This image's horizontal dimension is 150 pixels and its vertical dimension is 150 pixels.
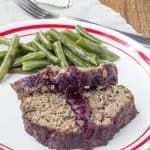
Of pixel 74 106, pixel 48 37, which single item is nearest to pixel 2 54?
pixel 48 37

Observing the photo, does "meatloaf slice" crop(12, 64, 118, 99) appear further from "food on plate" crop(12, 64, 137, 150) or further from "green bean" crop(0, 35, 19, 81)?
"green bean" crop(0, 35, 19, 81)

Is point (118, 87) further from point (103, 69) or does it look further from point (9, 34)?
point (9, 34)

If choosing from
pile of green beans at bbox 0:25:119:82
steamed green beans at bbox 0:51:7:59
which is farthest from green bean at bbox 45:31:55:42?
steamed green beans at bbox 0:51:7:59

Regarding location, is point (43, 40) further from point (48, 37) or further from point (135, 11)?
point (135, 11)

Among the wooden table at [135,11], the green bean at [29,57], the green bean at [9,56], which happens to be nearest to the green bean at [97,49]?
the green bean at [29,57]

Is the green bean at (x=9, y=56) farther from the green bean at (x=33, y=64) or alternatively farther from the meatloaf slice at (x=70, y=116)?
the meatloaf slice at (x=70, y=116)
